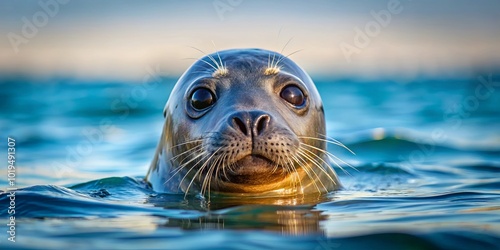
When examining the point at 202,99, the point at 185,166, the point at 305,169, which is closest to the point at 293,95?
the point at 305,169

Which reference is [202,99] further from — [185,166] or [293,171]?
[293,171]

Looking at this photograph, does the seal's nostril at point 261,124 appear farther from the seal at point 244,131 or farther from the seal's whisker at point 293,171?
the seal's whisker at point 293,171

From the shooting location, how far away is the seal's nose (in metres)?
4.90

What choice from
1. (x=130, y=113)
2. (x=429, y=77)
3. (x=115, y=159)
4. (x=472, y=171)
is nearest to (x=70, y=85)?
(x=130, y=113)

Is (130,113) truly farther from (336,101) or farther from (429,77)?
(429,77)

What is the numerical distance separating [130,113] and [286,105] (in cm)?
892

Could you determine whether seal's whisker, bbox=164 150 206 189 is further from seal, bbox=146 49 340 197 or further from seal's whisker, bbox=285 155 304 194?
seal's whisker, bbox=285 155 304 194

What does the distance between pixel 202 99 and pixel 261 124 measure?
0.75 metres

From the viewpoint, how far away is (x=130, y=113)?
14156 millimetres

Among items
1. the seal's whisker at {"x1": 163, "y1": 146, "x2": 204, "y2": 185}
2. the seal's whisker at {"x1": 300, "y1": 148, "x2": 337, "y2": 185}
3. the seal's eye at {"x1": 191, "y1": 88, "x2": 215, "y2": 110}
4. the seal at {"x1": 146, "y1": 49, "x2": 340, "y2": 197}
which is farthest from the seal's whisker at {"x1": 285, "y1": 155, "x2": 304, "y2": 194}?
the seal's eye at {"x1": 191, "y1": 88, "x2": 215, "y2": 110}

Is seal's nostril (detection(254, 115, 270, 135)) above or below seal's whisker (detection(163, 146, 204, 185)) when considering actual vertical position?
above

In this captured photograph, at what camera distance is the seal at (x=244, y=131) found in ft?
16.3

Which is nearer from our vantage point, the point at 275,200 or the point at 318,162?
the point at 275,200

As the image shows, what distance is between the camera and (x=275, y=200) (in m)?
5.34
